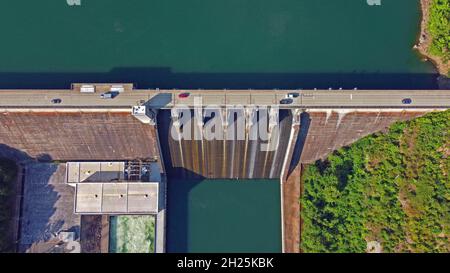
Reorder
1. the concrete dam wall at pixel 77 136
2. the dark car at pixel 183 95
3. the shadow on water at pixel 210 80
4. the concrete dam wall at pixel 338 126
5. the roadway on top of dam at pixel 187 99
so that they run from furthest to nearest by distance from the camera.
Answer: the shadow on water at pixel 210 80, the concrete dam wall at pixel 338 126, the concrete dam wall at pixel 77 136, the dark car at pixel 183 95, the roadway on top of dam at pixel 187 99

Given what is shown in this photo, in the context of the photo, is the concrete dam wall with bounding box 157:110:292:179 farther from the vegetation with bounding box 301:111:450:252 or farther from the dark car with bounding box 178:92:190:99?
the vegetation with bounding box 301:111:450:252

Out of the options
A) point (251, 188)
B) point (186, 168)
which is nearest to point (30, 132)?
point (186, 168)

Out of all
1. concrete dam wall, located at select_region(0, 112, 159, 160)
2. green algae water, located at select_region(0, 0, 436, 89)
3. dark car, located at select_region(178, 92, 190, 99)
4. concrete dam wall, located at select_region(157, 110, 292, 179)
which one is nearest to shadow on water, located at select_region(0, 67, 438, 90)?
green algae water, located at select_region(0, 0, 436, 89)

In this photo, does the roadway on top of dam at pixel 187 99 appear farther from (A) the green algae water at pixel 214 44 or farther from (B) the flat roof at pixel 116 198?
(B) the flat roof at pixel 116 198

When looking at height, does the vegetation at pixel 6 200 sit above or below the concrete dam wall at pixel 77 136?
below

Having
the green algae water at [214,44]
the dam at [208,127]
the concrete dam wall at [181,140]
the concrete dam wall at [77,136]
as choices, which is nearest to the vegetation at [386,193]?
the dam at [208,127]

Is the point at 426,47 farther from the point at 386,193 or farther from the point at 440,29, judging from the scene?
the point at 386,193

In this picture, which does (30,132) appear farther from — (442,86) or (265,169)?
(442,86)

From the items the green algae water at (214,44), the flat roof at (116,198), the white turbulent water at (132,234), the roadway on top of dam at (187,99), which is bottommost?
the white turbulent water at (132,234)
